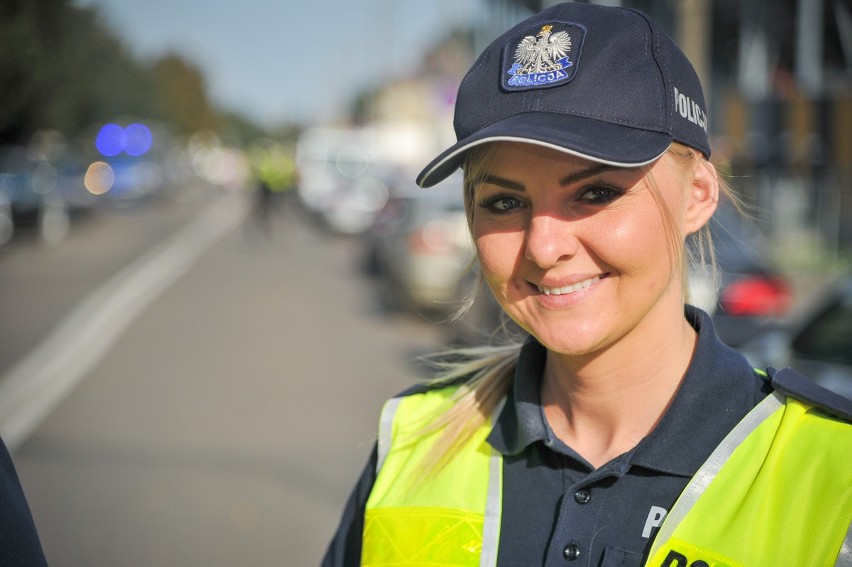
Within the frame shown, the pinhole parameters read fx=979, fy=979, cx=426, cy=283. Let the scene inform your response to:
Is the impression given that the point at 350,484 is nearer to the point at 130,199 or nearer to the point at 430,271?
the point at 430,271

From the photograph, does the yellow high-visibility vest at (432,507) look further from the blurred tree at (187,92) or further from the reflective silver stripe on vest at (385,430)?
the blurred tree at (187,92)

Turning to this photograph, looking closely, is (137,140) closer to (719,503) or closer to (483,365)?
(483,365)

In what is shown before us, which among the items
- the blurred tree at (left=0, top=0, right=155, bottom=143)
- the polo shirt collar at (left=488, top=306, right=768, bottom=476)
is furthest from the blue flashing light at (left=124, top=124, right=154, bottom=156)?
the polo shirt collar at (left=488, top=306, right=768, bottom=476)

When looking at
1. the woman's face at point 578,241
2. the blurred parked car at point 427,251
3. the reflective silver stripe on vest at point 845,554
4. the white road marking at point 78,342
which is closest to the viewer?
the reflective silver stripe on vest at point 845,554

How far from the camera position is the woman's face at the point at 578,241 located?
67.4 inches

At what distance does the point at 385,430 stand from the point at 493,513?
373mm

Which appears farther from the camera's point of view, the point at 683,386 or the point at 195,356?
the point at 195,356

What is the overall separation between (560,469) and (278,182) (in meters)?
26.0

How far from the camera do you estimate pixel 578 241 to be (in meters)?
1.75

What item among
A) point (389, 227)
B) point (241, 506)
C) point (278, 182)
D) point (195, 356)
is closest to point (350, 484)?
point (241, 506)

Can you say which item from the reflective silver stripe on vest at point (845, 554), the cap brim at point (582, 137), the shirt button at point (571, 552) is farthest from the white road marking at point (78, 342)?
the reflective silver stripe on vest at point (845, 554)

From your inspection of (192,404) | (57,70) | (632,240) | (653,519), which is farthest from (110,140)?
(653,519)

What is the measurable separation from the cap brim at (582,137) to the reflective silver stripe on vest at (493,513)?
639 millimetres

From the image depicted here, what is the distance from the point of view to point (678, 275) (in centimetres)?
186
